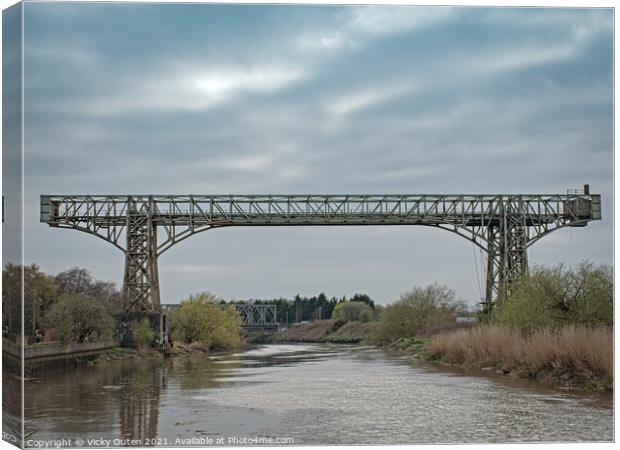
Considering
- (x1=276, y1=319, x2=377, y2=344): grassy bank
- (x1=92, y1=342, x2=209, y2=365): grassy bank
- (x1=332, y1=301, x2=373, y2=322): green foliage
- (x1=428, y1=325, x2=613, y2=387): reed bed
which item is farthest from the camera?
(x1=332, y1=301, x2=373, y2=322): green foliage

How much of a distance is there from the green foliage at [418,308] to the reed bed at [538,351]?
11.5 m

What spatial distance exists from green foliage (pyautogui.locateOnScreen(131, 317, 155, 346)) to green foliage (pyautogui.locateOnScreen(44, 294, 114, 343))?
34.5 inches

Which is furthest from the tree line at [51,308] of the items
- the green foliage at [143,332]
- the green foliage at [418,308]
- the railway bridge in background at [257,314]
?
the green foliage at [418,308]

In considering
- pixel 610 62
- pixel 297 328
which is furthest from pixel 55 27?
pixel 297 328

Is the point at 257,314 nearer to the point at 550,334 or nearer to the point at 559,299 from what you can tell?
the point at 550,334

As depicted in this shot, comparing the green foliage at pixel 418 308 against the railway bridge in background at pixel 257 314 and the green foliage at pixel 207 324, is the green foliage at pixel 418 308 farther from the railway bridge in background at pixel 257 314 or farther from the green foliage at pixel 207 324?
the railway bridge in background at pixel 257 314

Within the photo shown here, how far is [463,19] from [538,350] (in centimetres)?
1110

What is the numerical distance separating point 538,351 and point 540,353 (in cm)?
17

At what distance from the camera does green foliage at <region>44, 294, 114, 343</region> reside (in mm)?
22828

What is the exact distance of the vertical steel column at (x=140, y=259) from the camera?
23.6 metres

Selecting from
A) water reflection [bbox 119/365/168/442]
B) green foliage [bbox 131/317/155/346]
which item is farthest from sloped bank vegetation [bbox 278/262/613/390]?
water reflection [bbox 119/365/168/442]

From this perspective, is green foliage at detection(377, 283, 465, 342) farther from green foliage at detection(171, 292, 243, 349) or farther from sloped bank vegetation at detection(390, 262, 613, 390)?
green foliage at detection(171, 292, 243, 349)

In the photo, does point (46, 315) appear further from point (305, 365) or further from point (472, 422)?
point (472, 422)

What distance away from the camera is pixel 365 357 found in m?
33.0
